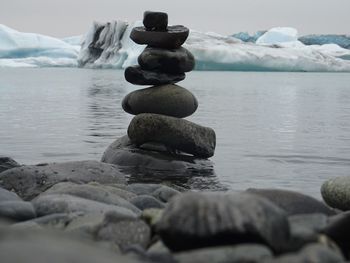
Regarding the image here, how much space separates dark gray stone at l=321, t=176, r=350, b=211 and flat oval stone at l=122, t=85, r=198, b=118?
5.10m

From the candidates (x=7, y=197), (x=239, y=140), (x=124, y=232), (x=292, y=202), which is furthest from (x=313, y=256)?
(x=239, y=140)

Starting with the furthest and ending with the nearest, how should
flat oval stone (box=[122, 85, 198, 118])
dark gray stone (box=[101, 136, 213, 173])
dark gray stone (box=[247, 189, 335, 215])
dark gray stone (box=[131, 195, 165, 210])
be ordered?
flat oval stone (box=[122, 85, 198, 118]), dark gray stone (box=[101, 136, 213, 173]), dark gray stone (box=[131, 195, 165, 210]), dark gray stone (box=[247, 189, 335, 215])

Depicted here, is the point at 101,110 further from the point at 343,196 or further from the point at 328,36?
Result: the point at 328,36

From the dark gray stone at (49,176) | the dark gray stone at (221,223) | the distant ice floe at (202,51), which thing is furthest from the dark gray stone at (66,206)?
the distant ice floe at (202,51)

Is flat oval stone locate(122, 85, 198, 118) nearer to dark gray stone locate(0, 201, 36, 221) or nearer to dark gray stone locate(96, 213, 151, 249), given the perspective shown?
dark gray stone locate(0, 201, 36, 221)

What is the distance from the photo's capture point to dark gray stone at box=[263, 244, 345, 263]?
3.55 metres

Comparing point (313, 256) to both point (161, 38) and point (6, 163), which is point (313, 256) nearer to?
point (6, 163)

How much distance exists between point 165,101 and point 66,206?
22.9ft

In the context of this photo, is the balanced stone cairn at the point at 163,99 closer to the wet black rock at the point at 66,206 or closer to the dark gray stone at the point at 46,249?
the wet black rock at the point at 66,206

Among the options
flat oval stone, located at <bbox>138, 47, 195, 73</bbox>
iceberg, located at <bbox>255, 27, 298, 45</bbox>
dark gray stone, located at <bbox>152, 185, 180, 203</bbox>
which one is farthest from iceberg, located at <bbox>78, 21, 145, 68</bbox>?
dark gray stone, located at <bbox>152, 185, 180, 203</bbox>

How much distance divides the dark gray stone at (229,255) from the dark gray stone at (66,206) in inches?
94.9

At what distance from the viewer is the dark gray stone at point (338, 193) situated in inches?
320

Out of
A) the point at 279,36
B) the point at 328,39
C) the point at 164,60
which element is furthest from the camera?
the point at 328,39

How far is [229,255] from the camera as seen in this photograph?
3721 millimetres
